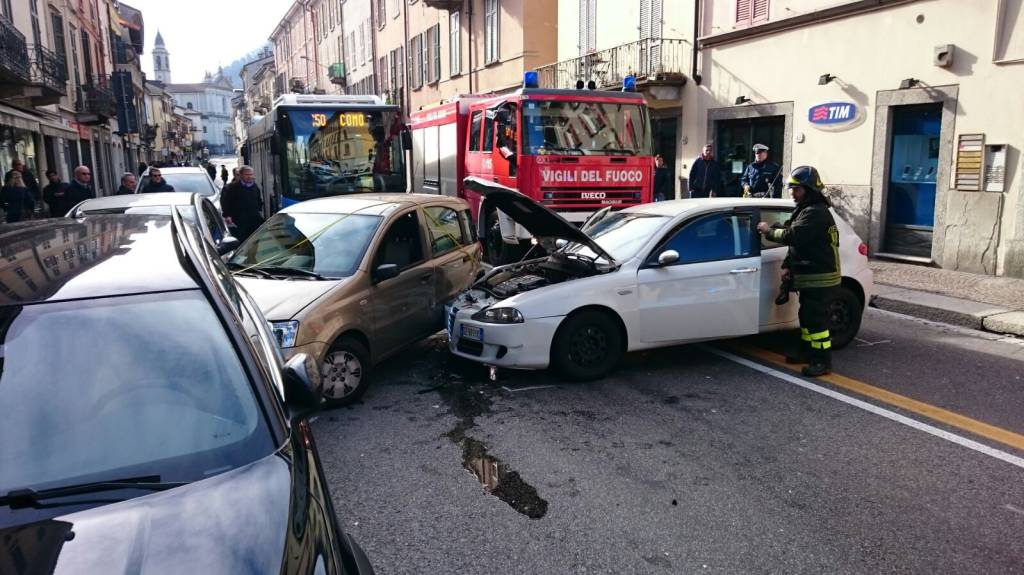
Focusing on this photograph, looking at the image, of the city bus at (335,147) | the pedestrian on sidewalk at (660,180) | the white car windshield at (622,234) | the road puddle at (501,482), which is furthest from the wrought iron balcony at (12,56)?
the road puddle at (501,482)

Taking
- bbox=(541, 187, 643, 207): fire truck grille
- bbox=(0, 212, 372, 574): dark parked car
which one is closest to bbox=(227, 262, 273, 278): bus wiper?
bbox=(0, 212, 372, 574): dark parked car

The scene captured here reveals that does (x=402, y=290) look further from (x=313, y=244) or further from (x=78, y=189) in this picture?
(x=78, y=189)

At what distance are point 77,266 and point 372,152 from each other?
11.4 metres

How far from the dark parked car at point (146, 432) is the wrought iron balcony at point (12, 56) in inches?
626

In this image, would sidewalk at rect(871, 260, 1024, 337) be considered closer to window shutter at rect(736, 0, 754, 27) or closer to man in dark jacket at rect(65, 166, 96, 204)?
window shutter at rect(736, 0, 754, 27)

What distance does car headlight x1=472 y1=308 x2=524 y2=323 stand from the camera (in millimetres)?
5887

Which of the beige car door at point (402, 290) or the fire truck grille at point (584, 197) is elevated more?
the fire truck grille at point (584, 197)

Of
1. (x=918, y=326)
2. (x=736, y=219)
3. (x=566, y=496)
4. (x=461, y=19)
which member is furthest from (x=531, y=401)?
(x=461, y=19)

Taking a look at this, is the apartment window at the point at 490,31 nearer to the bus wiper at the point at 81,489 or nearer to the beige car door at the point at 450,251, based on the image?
the beige car door at the point at 450,251

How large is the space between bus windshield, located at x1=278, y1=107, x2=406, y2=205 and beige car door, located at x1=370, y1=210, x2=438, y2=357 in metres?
7.35

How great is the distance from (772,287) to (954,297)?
4.13m

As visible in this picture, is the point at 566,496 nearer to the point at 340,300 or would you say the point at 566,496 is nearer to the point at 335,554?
the point at 335,554

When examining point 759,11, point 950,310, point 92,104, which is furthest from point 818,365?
point 92,104

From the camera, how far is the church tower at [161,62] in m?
139
